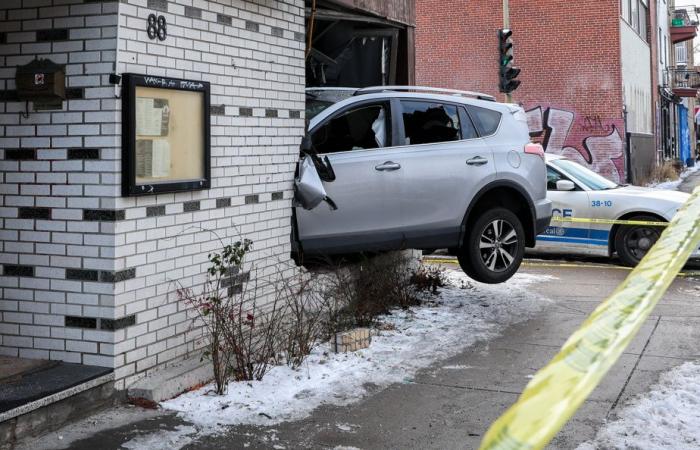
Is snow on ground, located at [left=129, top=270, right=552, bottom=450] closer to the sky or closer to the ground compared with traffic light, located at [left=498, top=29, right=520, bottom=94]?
closer to the ground

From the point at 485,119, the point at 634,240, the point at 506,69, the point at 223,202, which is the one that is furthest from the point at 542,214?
the point at 506,69

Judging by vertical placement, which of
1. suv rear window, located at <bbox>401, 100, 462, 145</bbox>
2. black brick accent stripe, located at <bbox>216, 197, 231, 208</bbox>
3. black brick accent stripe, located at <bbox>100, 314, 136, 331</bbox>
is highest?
suv rear window, located at <bbox>401, 100, 462, 145</bbox>

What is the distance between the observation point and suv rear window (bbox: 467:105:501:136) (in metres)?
9.04

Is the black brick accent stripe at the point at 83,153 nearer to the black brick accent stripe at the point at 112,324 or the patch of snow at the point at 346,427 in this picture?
the black brick accent stripe at the point at 112,324

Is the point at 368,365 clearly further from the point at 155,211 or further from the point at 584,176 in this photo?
the point at 584,176

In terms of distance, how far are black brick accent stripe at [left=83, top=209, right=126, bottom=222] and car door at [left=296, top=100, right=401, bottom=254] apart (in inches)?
107

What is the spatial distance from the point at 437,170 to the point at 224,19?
112 inches

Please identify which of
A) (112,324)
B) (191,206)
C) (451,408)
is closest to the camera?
(112,324)

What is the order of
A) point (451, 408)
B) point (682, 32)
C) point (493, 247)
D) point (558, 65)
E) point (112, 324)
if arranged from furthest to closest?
point (682, 32)
point (558, 65)
point (493, 247)
point (451, 408)
point (112, 324)

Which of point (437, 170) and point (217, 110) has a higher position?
point (217, 110)

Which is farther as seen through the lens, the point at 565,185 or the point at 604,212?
the point at 565,185

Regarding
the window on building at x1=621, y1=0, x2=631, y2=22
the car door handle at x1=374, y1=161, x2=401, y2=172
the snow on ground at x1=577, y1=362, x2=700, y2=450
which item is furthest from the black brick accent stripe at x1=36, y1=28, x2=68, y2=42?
the window on building at x1=621, y1=0, x2=631, y2=22

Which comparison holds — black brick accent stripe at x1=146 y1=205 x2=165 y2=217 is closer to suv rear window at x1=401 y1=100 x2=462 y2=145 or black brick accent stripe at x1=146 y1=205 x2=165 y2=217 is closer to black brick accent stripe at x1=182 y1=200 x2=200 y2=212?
black brick accent stripe at x1=182 y1=200 x2=200 y2=212

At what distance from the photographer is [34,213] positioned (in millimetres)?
5738
